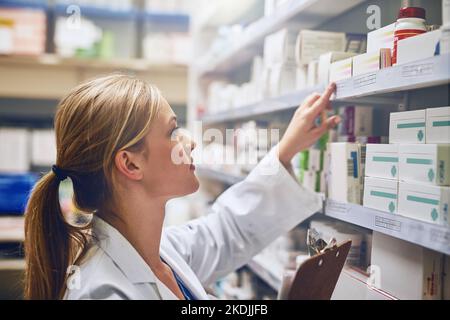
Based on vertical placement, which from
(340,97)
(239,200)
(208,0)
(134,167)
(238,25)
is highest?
(208,0)

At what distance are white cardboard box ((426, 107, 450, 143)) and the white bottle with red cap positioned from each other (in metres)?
0.17

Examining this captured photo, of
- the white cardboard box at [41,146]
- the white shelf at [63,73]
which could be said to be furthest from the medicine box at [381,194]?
the white cardboard box at [41,146]

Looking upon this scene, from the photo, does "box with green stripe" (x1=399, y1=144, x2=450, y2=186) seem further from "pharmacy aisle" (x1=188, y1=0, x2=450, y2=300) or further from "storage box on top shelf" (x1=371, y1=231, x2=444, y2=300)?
"storage box on top shelf" (x1=371, y1=231, x2=444, y2=300)

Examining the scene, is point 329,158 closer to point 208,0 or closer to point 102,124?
point 102,124

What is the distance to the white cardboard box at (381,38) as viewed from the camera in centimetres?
109

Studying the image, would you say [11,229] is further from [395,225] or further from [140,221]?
[395,225]

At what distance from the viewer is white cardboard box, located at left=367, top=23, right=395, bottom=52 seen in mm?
1088

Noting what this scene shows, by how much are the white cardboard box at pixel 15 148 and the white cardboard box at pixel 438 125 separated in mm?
2851

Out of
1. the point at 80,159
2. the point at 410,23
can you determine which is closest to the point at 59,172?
the point at 80,159

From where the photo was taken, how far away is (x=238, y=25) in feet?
7.18

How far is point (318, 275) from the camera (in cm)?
95

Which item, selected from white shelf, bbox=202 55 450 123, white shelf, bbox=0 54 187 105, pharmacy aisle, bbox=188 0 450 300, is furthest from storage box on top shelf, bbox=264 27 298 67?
white shelf, bbox=0 54 187 105
